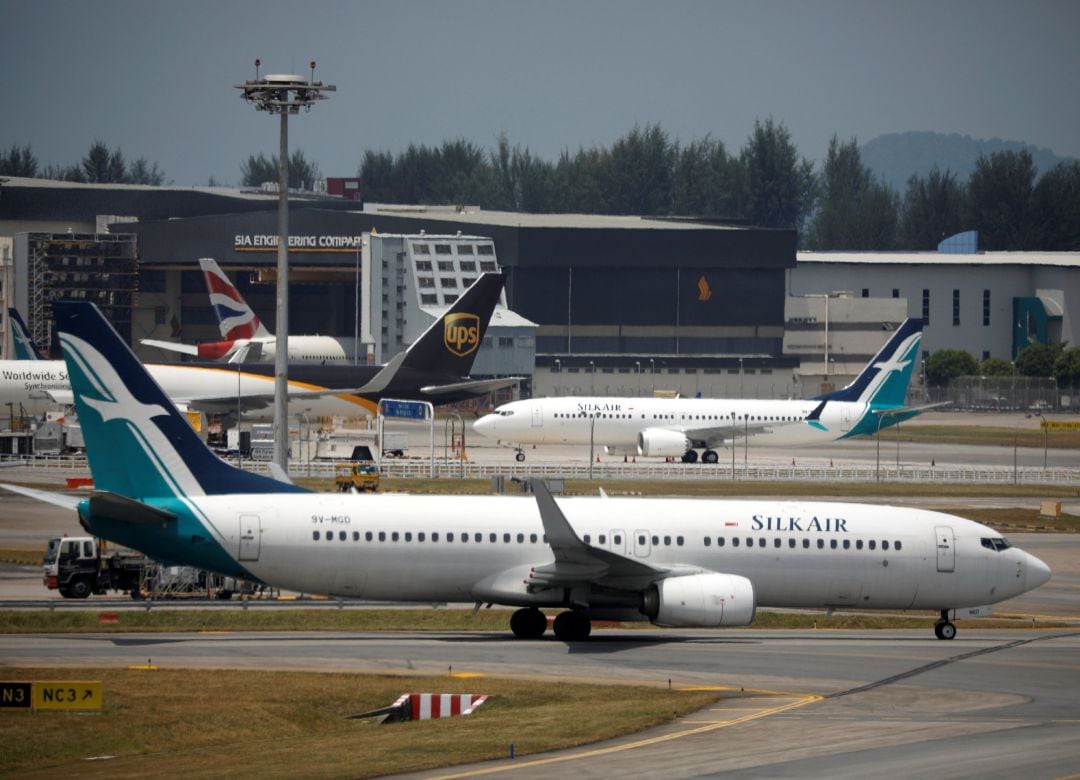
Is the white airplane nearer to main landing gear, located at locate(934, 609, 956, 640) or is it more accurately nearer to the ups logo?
the ups logo

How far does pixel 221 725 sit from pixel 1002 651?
813 inches

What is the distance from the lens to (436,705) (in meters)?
31.2

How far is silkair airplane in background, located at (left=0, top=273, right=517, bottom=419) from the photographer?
313 ft

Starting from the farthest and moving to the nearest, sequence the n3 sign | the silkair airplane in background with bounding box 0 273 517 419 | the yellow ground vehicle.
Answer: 1. the silkair airplane in background with bounding box 0 273 517 419
2. the n3 sign
3. the yellow ground vehicle

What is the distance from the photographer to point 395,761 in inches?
1015

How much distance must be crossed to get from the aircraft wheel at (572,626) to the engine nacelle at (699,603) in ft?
5.69

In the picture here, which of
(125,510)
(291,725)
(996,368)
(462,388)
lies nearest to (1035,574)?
(291,725)

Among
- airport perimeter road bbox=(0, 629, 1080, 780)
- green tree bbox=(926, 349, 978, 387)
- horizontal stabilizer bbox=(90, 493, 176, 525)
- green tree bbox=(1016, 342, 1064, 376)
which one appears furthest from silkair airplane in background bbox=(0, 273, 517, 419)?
green tree bbox=(1016, 342, 1064, 376)

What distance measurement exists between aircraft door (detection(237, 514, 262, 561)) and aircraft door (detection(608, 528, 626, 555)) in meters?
8.78

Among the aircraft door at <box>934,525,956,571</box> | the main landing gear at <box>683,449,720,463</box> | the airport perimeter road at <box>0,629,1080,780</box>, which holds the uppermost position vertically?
the main landing gear at <box>683,449,720,463</box>

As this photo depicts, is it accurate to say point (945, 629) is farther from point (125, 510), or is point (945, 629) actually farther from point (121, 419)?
point (121, 419)

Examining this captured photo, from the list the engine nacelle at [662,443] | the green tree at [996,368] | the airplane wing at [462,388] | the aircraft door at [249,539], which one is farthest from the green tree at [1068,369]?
the aircraft door at [249,539]

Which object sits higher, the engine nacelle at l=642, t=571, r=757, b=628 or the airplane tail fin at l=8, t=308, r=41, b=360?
the airplane tail fin at l=8, t=308, r=41, b=360

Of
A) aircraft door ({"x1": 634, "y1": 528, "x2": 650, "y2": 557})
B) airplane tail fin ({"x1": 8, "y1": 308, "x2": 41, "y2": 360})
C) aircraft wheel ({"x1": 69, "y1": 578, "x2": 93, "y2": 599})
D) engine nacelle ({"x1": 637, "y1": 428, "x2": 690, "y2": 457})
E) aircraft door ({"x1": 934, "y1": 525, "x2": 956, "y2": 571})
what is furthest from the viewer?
airplane tail fin ({"x1": 8, "y1": 308, "x2": 41, "y2": 360})
